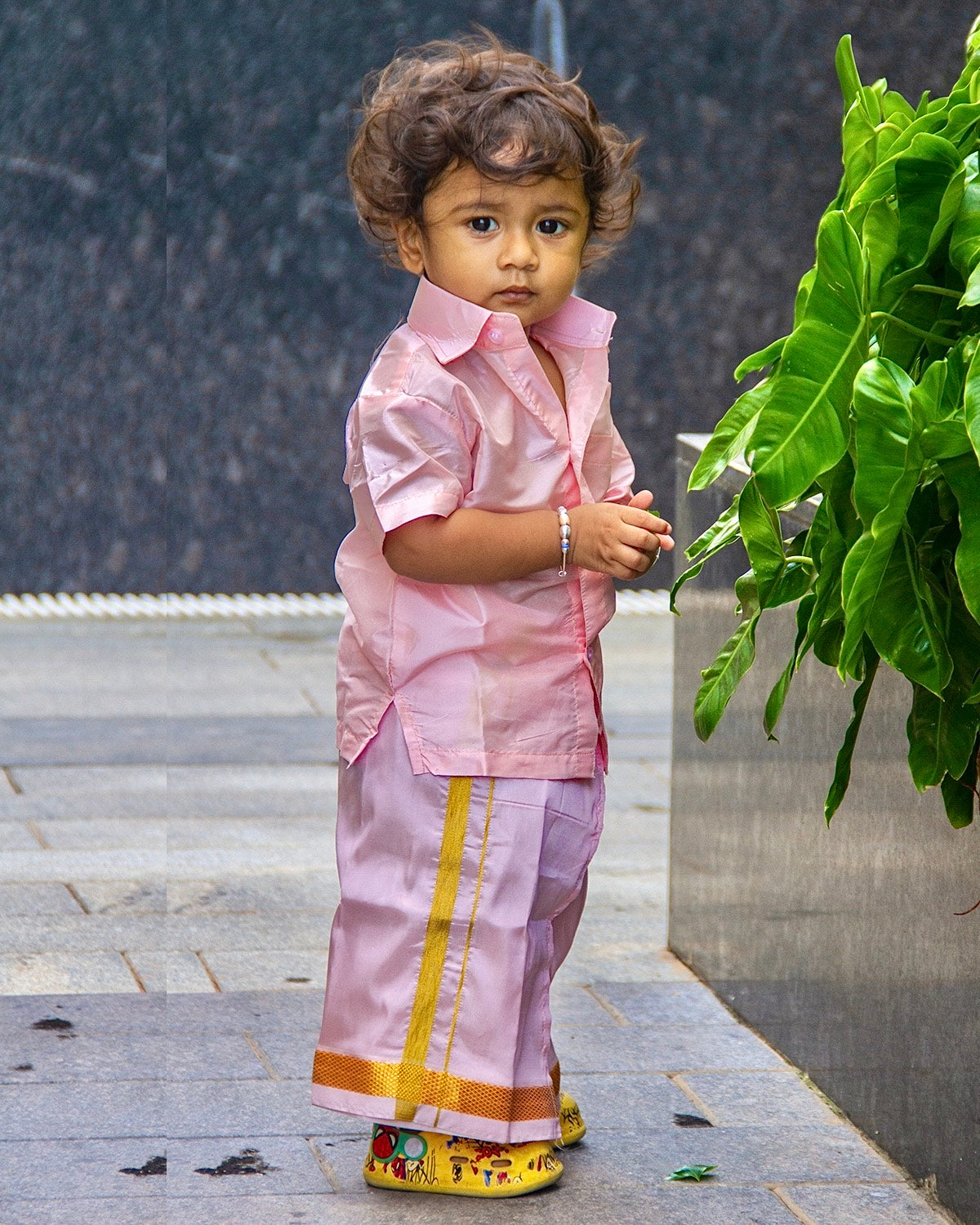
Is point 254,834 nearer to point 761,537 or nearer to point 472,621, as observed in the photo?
point 472,621

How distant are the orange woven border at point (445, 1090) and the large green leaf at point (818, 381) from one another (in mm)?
1063

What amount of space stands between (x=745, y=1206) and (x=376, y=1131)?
51 centimetres

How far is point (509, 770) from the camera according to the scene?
251 cm

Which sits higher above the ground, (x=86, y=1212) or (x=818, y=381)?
(x=818, y=381)

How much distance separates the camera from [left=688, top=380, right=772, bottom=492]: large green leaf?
192 cm

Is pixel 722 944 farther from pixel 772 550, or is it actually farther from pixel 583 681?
pixel 772 550

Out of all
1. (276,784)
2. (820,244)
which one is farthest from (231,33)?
(820,244)

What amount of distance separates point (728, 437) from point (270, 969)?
1.87 meters

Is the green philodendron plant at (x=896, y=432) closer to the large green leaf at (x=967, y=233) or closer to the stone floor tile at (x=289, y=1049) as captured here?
the large green leaf at (x=967, y=233)

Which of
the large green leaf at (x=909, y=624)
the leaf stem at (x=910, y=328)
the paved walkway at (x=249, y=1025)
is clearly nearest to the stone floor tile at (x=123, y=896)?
the paved walkway at (x=249, y=1025)

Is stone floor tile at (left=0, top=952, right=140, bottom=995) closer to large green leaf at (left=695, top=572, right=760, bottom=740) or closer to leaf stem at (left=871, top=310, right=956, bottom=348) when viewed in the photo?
large green leaf at (left=695, top=572, right=760, bottom=740)

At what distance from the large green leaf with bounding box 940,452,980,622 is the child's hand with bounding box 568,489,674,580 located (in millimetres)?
638

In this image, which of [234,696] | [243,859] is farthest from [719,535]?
[234,696]

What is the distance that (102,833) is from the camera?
4465 millimetres
